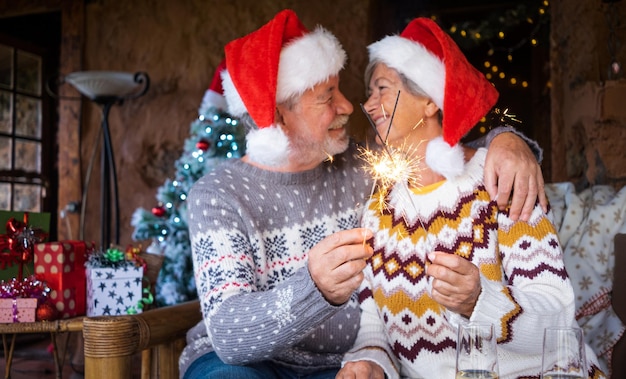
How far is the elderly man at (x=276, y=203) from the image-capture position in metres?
1.41

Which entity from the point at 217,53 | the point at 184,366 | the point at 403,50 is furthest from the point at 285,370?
the point at 217,53

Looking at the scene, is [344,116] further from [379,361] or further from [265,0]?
[265,0]

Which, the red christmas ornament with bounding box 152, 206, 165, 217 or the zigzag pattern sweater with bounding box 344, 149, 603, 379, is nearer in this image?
the zigzag pattern sweater with bounding box 344, 149, 603, 379

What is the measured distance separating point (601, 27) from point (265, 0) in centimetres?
217

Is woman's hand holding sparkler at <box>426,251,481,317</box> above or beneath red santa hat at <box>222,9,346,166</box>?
beneath

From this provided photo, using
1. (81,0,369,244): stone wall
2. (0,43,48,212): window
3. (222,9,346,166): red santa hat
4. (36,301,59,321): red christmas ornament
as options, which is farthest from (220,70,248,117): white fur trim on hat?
(0,43,48,212): window

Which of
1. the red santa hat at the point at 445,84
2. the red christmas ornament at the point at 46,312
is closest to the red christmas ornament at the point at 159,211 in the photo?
the red christmas ornament at the point at 46,312

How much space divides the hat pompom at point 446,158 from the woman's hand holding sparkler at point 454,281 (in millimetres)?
404

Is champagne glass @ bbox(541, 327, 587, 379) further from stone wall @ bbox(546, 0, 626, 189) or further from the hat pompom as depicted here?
stone wall @ bbox(546, 0, 626, 189)

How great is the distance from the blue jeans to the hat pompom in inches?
22.5

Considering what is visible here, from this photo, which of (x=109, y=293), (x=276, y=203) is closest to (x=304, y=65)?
(x=276, y=203)

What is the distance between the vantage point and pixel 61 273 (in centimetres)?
198

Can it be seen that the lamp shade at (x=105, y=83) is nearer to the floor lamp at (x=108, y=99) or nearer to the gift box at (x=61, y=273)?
the floor lamp at (x=108, y=99)

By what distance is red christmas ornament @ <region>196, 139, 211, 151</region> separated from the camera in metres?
3.49
